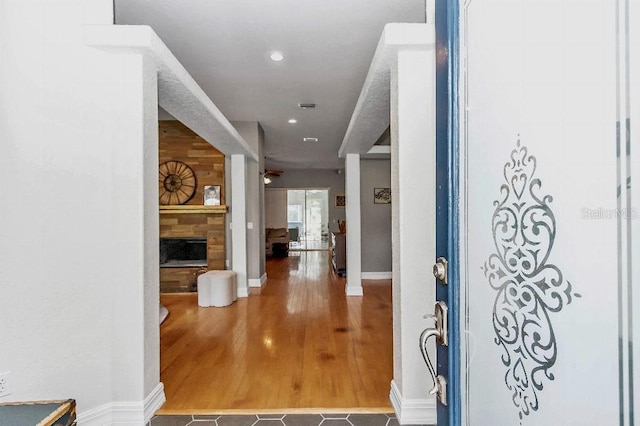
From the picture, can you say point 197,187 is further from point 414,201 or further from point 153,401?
point 414,201

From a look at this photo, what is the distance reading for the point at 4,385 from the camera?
1640 mm

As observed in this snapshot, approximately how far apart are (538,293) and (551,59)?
43 centimetres

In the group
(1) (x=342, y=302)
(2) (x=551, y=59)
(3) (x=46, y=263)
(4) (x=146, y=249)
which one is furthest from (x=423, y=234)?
(1) (x=342, y=302)

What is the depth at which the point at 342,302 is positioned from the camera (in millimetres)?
4891

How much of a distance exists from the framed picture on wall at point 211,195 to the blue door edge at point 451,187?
5.31m

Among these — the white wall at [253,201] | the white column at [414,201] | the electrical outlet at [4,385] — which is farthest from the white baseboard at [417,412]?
the white wall at [253,201]

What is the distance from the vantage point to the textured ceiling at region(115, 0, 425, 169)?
2518 millimetres

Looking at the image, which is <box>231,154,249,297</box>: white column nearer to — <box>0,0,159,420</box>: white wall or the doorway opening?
<box>0,0,159,420</box>: white wall

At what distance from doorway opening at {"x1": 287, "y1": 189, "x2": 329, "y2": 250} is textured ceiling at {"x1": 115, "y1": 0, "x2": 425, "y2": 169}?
27.0 feet

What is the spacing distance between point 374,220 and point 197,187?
333cm

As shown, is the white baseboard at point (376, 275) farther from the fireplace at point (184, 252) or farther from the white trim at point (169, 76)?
the white trim at point (169, 76)

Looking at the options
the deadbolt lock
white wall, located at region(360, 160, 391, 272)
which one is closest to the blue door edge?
the deadbolt lock

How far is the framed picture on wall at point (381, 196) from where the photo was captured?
6.61 m

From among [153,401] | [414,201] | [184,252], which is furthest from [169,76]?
[184,252]
